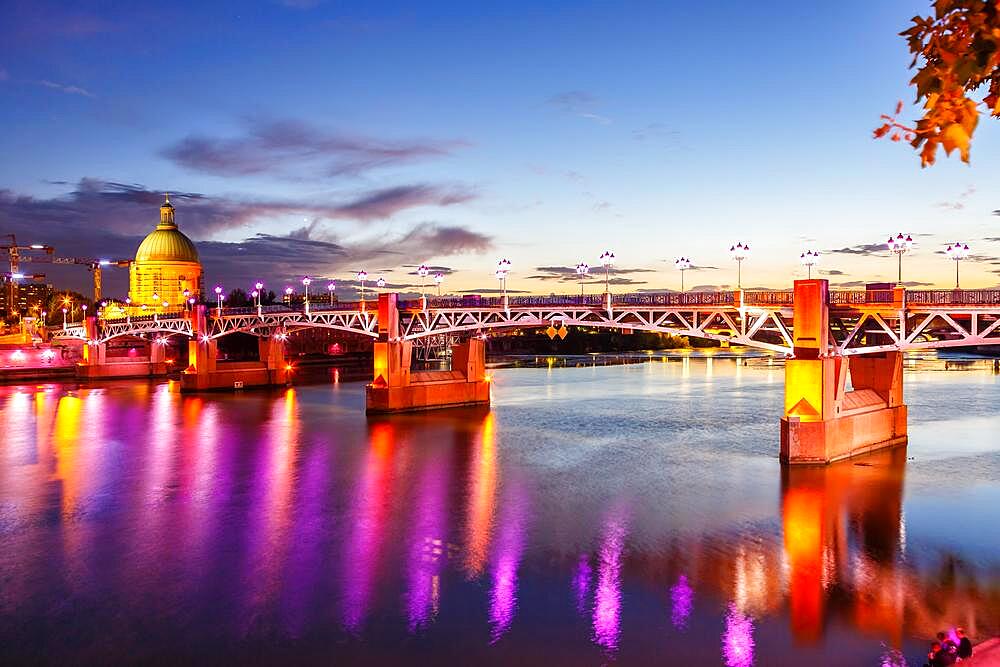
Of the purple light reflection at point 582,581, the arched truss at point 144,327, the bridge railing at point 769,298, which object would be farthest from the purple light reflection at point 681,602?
the arched truss at point 144,327

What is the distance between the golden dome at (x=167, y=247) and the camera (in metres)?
140

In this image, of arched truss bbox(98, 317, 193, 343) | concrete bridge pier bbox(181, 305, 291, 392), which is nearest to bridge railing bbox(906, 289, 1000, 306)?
concrete bridge pier bbox(181, 305, 291, 392)

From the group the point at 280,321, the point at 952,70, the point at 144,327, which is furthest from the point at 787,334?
the point at 144,327

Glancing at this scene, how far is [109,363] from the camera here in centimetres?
9756

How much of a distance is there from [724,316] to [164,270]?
12065 cm

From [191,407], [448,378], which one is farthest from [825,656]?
[191,407]

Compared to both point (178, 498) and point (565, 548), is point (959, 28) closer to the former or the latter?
point (565, 548)

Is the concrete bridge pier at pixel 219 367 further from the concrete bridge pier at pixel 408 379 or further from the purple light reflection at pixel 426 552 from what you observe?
the purple light reflection at pixel 426 552

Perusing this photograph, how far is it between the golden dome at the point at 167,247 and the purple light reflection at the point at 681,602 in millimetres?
136817

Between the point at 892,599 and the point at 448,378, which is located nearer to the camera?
the point at 892,599

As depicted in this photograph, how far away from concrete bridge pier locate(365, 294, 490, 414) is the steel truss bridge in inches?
76.1

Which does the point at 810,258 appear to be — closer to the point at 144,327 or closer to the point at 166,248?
the point at 144,327

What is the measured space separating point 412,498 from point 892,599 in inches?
718

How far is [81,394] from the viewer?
3044 inches
